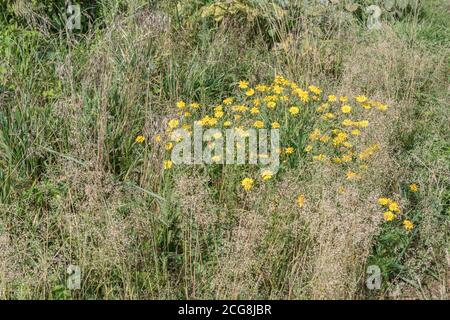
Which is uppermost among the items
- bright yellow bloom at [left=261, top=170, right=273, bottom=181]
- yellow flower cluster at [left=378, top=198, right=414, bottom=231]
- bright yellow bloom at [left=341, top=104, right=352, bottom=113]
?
bright yellow bloom at [left=341, top=104, right=352, bottom=113]

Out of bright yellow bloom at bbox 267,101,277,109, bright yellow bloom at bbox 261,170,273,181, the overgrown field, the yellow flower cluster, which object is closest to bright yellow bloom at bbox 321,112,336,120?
the overgrown field

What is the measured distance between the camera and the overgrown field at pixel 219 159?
10.3 feet

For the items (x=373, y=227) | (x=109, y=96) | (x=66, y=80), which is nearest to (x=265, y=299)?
(x=373, y=227)

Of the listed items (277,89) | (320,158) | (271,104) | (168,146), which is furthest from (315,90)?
(168,146)

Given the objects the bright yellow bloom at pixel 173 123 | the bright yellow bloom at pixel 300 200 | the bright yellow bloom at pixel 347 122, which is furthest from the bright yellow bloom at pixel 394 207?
the bright yellow bloom at pixel 173 123

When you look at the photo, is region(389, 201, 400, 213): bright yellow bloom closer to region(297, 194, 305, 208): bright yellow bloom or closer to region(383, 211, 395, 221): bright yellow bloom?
region(383, 211, 395, 221): bright yellow bloom

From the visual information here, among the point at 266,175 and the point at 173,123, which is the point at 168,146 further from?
the point at 266,175

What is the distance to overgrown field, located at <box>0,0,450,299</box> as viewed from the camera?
3.15 metres

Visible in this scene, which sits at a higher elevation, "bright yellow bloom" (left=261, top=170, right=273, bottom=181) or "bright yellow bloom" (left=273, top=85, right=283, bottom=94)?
"bright yellow bloom" (left=273, top=85, right=283, bottom=94)

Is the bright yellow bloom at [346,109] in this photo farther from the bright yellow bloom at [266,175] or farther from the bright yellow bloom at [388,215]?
the bright yellow bloom at [388,215]

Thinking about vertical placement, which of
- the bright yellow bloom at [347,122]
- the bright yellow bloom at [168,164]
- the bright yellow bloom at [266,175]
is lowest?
the bright yellow bloom at [266,175]

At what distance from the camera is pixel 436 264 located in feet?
11.0

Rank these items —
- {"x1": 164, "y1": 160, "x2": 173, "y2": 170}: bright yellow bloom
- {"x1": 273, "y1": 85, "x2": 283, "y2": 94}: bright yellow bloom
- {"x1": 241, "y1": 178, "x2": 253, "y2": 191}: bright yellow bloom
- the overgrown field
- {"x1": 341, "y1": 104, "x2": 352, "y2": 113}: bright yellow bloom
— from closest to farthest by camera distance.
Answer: the overgrown field → {"x1": 241, "y1": 178, "x2": 253, "y2": 191}: bright yellow bloom → {"x1": 164, "y1": 160, "x2": 173, "y2": 170}: bright yellow bloom → {"x1": 341, "y1": 104, "x2": 352, "y2": 113}: bright yellow bloom → {"x1": 273, "y1": 85, "x2": 283, "y2": 94}: bright yellow bloom

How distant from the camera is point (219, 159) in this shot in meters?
3.70
